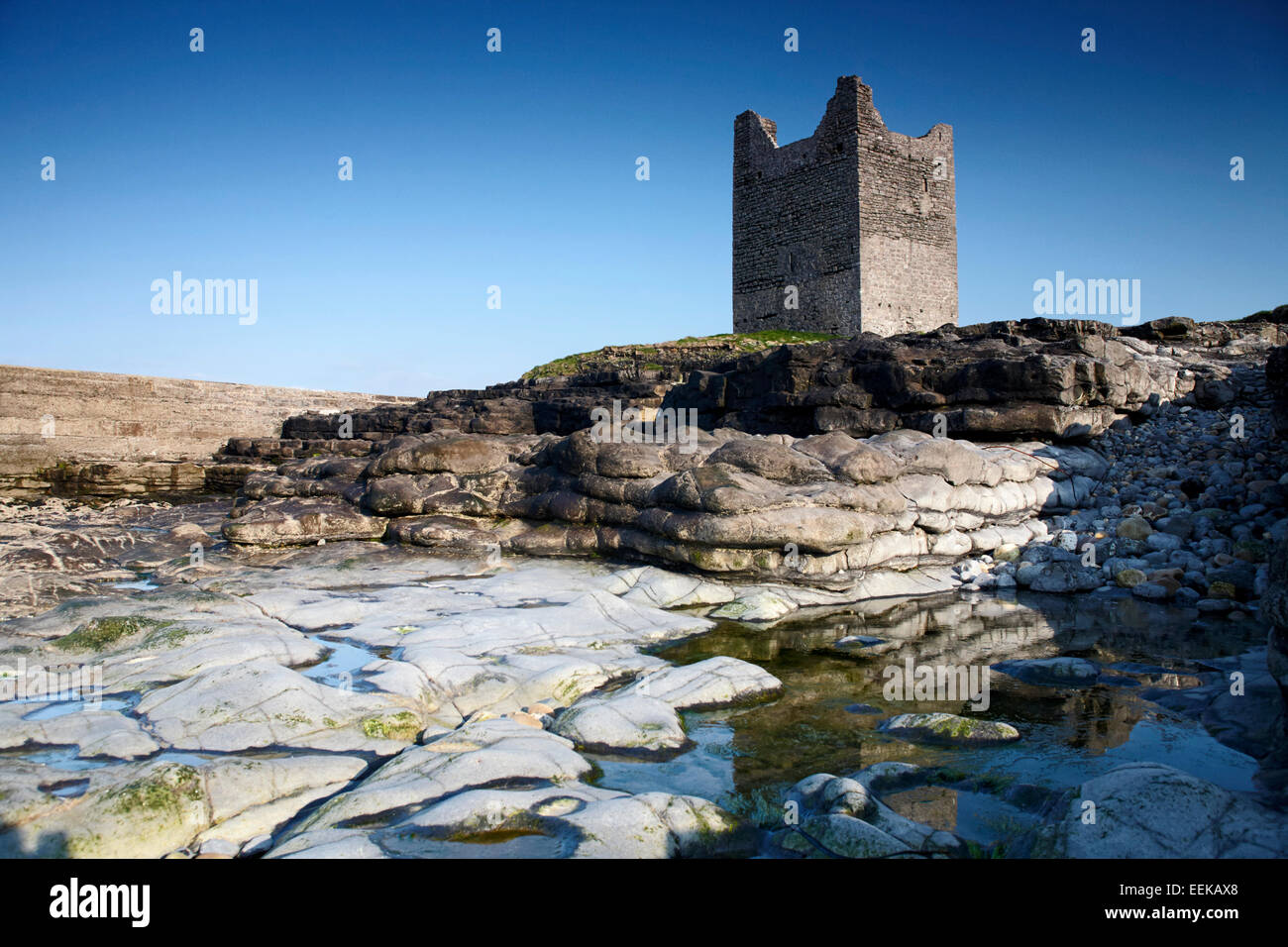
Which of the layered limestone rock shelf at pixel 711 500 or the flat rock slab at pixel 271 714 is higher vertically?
the layered limestone rock shelf at pixel 711 500

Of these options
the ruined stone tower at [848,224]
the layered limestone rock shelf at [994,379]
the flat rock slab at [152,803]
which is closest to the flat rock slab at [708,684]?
the flat rock slab at [152,803]

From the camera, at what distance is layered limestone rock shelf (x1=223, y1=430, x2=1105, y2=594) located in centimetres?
730

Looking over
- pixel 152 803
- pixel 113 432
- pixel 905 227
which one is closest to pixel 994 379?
pixel 152 803

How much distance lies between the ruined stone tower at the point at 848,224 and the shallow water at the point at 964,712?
103 ft

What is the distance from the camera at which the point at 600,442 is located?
28.7 ft

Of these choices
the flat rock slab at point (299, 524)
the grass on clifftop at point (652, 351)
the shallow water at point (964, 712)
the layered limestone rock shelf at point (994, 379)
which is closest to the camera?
the shallow water at point (964, 712)

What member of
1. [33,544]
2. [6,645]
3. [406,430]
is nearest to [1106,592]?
[6,645]

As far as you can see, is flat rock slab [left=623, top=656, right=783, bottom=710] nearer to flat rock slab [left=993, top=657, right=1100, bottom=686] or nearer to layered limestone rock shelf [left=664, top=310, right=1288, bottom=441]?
flat rock slab [left=993, top=657, right=1100, bottom=686]

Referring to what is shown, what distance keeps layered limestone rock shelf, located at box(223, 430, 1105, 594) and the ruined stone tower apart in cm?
2830

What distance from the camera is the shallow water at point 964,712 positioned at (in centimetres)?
338

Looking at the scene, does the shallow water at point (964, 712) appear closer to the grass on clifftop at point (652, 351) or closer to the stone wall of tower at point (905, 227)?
the grass on clifftop at point (652, 351)

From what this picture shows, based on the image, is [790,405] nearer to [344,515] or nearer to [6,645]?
[344,515]

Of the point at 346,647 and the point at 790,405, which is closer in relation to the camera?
the point at 346,647
